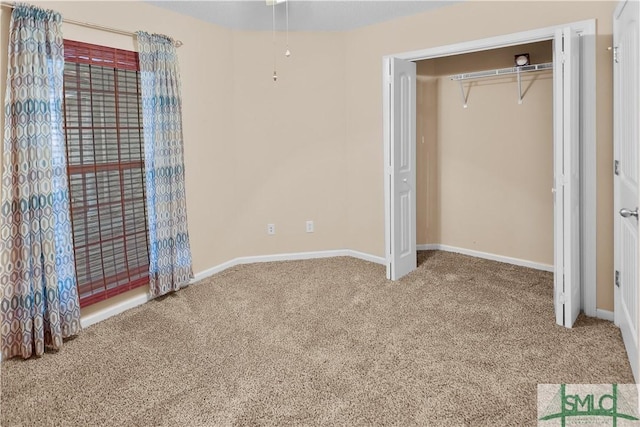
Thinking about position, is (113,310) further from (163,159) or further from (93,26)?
(93,26)

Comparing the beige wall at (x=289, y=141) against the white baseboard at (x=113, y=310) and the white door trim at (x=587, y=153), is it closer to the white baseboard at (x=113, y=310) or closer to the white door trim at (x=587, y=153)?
the white baseboard at (x=113, y=310)

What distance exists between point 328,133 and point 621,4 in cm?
273

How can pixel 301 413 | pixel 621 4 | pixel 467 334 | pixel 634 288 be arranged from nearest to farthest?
pixel 301 413 → pixel 634 288 → pixel 621 4 → pixel 467 334

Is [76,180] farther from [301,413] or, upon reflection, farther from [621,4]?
[621,4]

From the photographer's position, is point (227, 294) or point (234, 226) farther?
point (234, 226)

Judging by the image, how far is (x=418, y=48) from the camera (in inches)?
162

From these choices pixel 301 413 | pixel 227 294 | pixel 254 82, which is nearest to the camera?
pixel 301 413

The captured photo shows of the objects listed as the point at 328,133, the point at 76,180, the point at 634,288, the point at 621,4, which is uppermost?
the point at 621,4

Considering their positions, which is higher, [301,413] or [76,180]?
[76,180]

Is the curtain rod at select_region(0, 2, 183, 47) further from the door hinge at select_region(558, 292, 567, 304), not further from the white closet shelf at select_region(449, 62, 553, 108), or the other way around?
the door hinge at select_region(558, 292, 567, 304)

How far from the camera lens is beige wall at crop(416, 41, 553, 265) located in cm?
434

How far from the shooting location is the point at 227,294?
385 cm

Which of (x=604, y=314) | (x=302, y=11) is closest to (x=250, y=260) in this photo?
(x=302, y=11)

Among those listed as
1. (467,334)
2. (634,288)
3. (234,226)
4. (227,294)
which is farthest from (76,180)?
(634,288)
